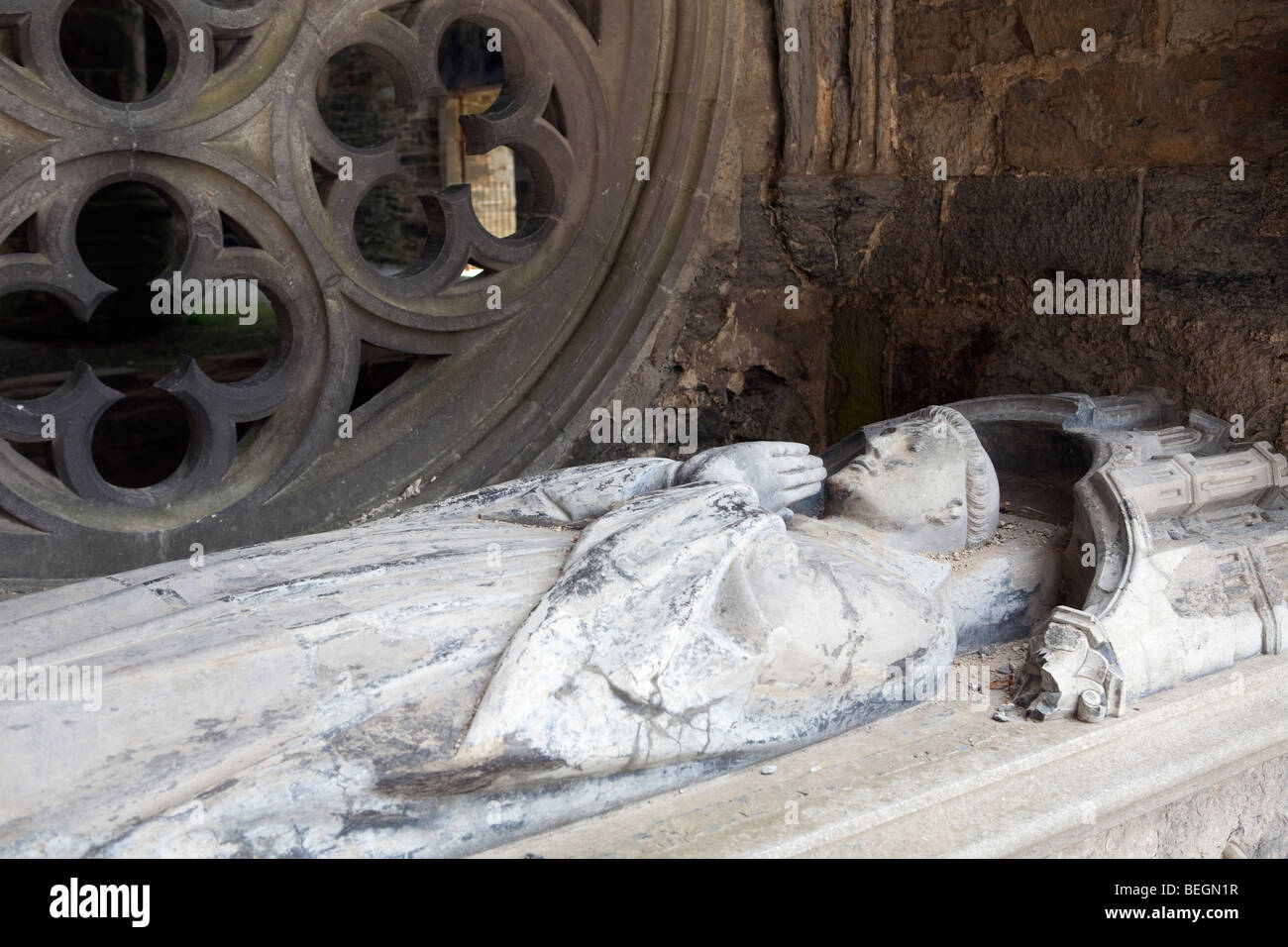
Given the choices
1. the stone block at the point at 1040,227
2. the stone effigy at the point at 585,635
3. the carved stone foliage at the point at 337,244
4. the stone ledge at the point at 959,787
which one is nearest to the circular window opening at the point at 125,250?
the carved stone foliage at the point at 337,244

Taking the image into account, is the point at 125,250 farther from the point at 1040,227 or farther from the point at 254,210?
the point at 1040,227

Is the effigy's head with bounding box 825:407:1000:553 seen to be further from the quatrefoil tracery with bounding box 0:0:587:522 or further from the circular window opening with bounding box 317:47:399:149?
the circular window opening with bounding box 317:47:399:149

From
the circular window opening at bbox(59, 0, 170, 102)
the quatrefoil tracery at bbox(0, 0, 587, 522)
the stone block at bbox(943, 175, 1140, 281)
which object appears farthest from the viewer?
the circular window opening at bbox(59, 0, 170, 102)

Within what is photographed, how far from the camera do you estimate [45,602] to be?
6.36 ft

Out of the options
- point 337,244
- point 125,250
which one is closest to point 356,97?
point 125,250

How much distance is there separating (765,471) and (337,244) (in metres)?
1.72

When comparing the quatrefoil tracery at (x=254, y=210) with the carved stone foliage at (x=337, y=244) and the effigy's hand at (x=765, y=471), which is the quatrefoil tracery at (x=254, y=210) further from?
the effigy's hand at (x=765, y=471)

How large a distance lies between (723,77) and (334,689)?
298cm

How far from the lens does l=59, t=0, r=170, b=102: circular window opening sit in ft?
21.7

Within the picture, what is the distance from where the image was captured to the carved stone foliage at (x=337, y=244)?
3.06 m

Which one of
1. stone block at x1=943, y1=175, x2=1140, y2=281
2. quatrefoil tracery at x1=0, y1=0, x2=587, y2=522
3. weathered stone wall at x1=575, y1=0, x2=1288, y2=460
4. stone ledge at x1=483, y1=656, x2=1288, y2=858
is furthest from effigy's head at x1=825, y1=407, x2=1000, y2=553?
quatrefoil tracery at x1=0, y1=0, x2=587, y2=522

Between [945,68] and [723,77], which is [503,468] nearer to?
[723,77]

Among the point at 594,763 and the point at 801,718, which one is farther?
the point at 801,718

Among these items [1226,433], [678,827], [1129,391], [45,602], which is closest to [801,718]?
[678,827]
